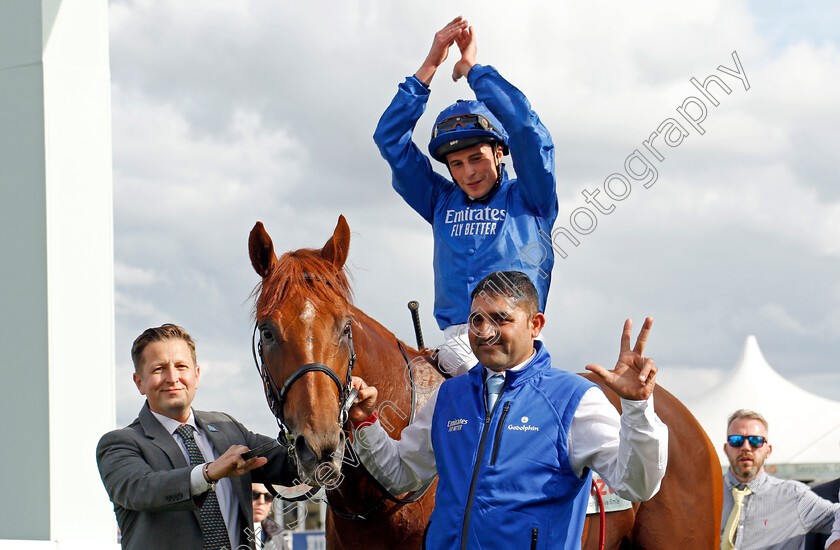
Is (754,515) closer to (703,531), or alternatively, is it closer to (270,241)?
(703,531)

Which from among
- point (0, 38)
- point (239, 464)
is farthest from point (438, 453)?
point (0, 38)

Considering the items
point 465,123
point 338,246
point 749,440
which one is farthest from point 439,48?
point 749,440

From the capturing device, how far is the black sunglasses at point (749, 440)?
6.00 metres

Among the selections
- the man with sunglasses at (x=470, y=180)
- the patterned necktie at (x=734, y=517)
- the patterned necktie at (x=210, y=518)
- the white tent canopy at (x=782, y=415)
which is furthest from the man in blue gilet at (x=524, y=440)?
the white tent canopy at (x=782, y=415)

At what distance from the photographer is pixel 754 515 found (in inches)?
232

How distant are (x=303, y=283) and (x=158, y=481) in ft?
2.88

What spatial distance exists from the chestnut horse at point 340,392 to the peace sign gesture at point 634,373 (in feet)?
3.19

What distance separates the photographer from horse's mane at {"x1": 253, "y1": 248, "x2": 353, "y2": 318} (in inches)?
128

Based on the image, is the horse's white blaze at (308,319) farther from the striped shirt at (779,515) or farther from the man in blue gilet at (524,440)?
the striped shirt at (779,515)

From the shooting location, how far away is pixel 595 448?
2.80m

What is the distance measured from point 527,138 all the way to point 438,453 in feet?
5.16

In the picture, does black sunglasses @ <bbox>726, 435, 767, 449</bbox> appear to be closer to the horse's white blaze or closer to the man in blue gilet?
the man in blue gilet

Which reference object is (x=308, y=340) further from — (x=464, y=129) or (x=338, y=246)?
(x=464, y=129)

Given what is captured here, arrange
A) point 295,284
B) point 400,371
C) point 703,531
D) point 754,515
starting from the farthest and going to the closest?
point 754,515, point 703,531, point 400,371, point 295,284
